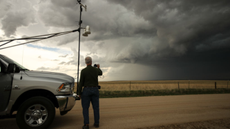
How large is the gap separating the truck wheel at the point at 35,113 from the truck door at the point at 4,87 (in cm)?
45

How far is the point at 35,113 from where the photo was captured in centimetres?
434

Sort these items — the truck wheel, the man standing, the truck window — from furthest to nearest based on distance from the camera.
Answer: the man standing
the truck window
the truck wheel

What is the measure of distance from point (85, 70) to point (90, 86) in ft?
1.53

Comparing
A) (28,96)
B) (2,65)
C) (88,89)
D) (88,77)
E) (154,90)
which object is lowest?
(154,90)

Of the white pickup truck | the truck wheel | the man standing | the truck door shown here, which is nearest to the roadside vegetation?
the man standing

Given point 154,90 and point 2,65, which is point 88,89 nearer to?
point 2,65

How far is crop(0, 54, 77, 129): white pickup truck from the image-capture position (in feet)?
14.0

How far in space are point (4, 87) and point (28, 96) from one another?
0.65 m

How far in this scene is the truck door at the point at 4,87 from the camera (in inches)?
169

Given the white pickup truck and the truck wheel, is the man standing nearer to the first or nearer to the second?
the white pickup truck

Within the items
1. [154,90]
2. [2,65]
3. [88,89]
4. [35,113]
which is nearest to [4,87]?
[2,65]

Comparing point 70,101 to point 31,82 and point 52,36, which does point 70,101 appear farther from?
point 52,36

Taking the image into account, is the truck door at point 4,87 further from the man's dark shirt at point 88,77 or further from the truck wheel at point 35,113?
the man's dark shirt at point 88,77

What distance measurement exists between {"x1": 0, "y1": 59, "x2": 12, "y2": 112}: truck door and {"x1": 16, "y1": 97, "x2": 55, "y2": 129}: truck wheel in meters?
0.45
